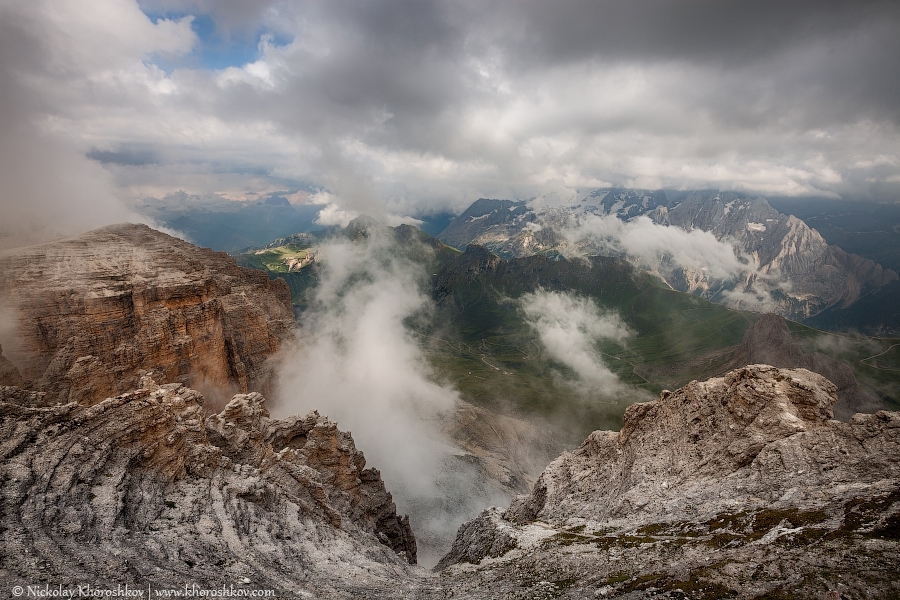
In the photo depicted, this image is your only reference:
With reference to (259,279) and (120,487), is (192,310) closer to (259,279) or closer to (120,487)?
(259,279)

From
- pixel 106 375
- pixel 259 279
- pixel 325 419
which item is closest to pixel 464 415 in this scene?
pixel 259 279

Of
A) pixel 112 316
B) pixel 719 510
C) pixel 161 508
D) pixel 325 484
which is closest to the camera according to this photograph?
pixel 161 508

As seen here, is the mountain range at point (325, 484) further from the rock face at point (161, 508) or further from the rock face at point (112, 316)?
the rock face at point (112, 316)

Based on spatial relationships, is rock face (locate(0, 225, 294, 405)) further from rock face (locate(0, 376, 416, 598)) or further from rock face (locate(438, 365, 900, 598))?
rock face (locate(438, 365, 900, 598))

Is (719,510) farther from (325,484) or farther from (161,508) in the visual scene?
(325,484)

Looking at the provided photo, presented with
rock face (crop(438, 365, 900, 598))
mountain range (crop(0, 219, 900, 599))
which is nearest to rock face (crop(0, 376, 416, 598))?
mountain range (crop(0, 219, 900, 599))

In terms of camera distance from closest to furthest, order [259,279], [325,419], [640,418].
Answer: [640,418] < [325,419] < [259,279]

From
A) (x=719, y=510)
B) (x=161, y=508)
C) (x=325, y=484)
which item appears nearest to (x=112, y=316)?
(x=325, y=484)
